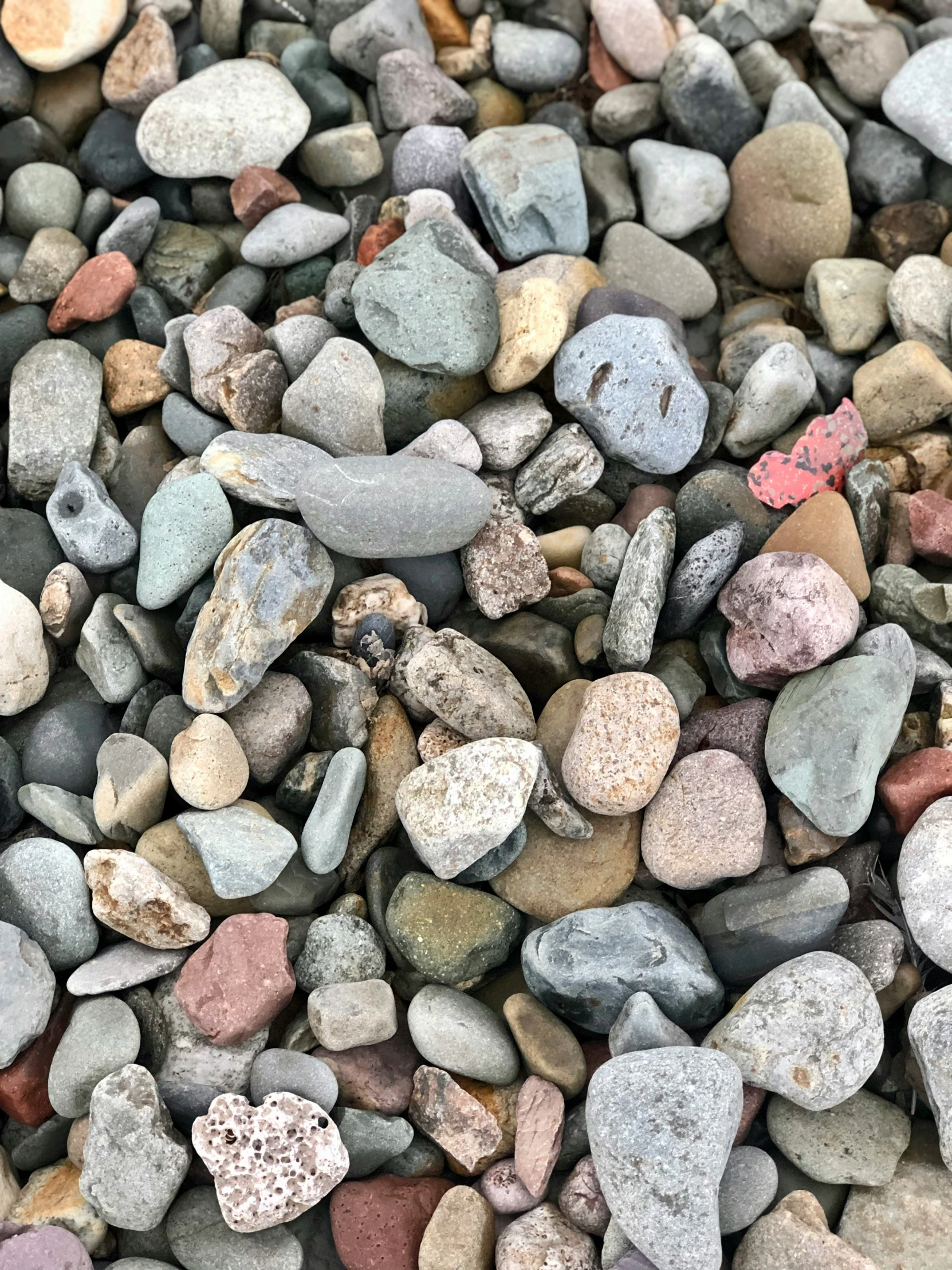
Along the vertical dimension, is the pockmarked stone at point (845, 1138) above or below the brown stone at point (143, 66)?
below

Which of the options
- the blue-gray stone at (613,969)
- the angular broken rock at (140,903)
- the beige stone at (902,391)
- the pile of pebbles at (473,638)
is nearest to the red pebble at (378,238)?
the pile of pebbles at (473,638)

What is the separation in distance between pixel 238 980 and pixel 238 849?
8.8 inches

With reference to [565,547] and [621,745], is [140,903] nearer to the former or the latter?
[621,745]

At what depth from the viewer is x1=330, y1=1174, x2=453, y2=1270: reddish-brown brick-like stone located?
165 cm

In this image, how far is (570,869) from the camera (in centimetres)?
189

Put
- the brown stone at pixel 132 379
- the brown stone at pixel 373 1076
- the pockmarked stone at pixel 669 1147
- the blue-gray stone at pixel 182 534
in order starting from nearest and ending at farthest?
the pockmarked stone at pixel 669 1147 < the brown stone at pixel 373 1076 < the blue-gray stone at pixel 182 534 < the brown stone at pixel 132 379

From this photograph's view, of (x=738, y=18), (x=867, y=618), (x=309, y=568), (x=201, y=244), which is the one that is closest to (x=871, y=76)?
(x=738, y=18)

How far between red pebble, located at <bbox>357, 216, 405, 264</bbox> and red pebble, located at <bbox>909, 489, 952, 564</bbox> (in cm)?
132

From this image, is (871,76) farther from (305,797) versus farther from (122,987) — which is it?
(122,987)

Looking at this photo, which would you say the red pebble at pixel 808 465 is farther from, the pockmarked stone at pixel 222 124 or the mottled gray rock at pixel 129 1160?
the mottled gray rock at pixel 129 1160

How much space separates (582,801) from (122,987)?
89cm

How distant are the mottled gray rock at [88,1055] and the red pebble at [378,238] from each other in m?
1.71

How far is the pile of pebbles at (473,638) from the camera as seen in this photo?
66.1 inches

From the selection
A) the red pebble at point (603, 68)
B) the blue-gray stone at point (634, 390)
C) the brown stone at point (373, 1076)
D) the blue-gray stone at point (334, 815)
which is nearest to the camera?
the brown stone at point (373, 1076)
